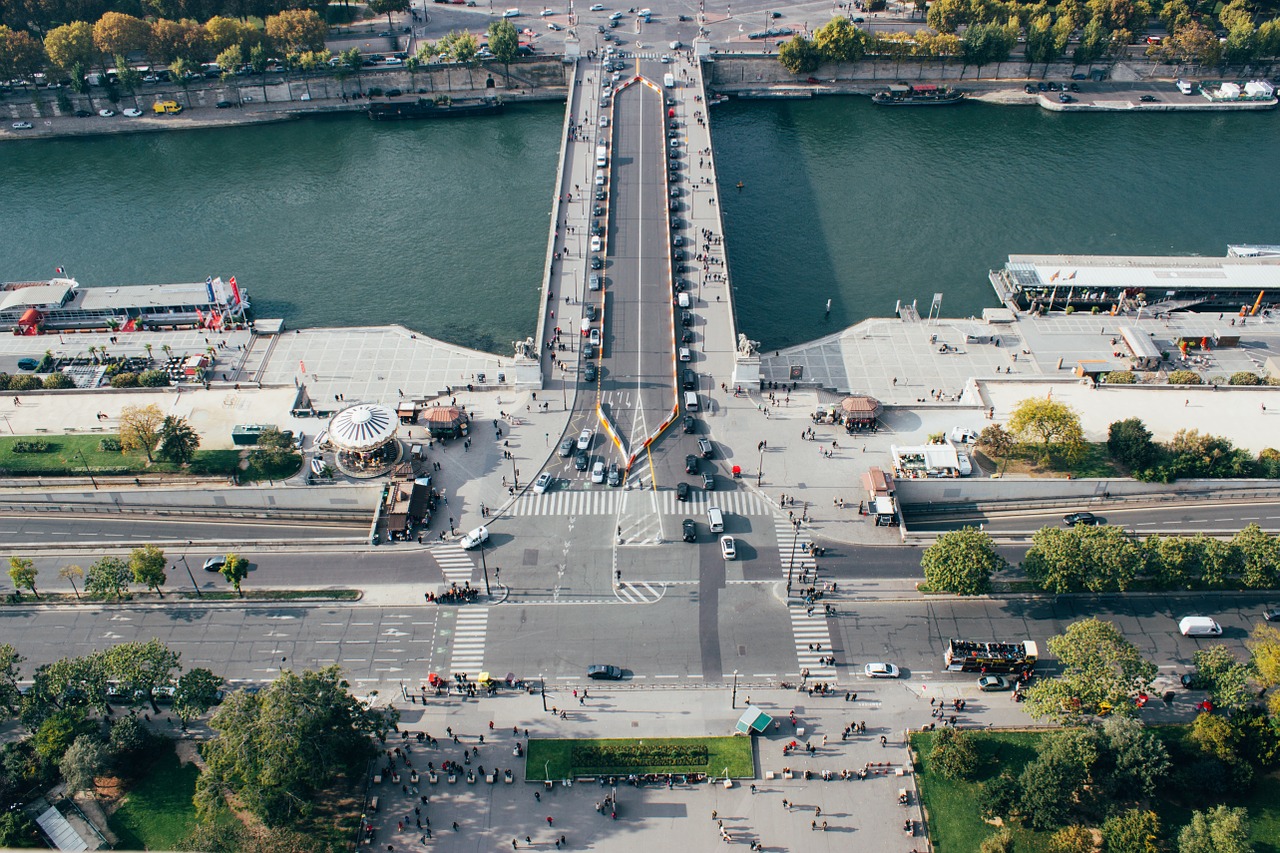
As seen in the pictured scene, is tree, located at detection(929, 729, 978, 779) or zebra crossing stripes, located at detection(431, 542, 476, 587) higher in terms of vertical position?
zebra crossing stripes, located at detection(431, 542, 476, 587)

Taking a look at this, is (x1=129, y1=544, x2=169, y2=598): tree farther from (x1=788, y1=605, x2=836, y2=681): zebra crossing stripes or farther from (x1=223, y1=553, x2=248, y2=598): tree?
(x1=788, y1=605, x2=836, y2=681): zebra crossing stripes

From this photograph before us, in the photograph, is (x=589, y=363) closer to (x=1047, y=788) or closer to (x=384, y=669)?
(x=384, y=669)

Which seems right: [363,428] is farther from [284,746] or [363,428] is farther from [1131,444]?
[1131,444]

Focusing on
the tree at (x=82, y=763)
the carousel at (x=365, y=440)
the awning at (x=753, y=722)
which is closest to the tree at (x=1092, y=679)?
the awning at (x=753, y=722)

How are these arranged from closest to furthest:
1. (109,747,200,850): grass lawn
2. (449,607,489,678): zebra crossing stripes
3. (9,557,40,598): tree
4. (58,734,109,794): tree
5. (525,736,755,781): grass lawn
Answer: (58,734,109,794): tree < (109,747,200,850): grass lawn < (525,736,755,781): grass lawn < (449,607,489,678): zebra crossing stripes < (9,557,40,598): tree

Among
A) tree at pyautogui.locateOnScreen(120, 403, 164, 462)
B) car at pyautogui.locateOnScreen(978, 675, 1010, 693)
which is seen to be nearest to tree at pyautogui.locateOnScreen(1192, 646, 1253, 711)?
car at pyautogui.locateOnScreen(978, 675, 1010, 693)

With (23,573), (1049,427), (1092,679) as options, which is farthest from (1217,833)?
(23,573)

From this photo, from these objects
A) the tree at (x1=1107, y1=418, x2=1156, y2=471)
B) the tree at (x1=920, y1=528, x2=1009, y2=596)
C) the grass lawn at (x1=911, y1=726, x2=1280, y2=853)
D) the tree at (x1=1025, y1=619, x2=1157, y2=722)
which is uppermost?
the tree at (x1=1107, y1=418, x2=1156, y2=471)
